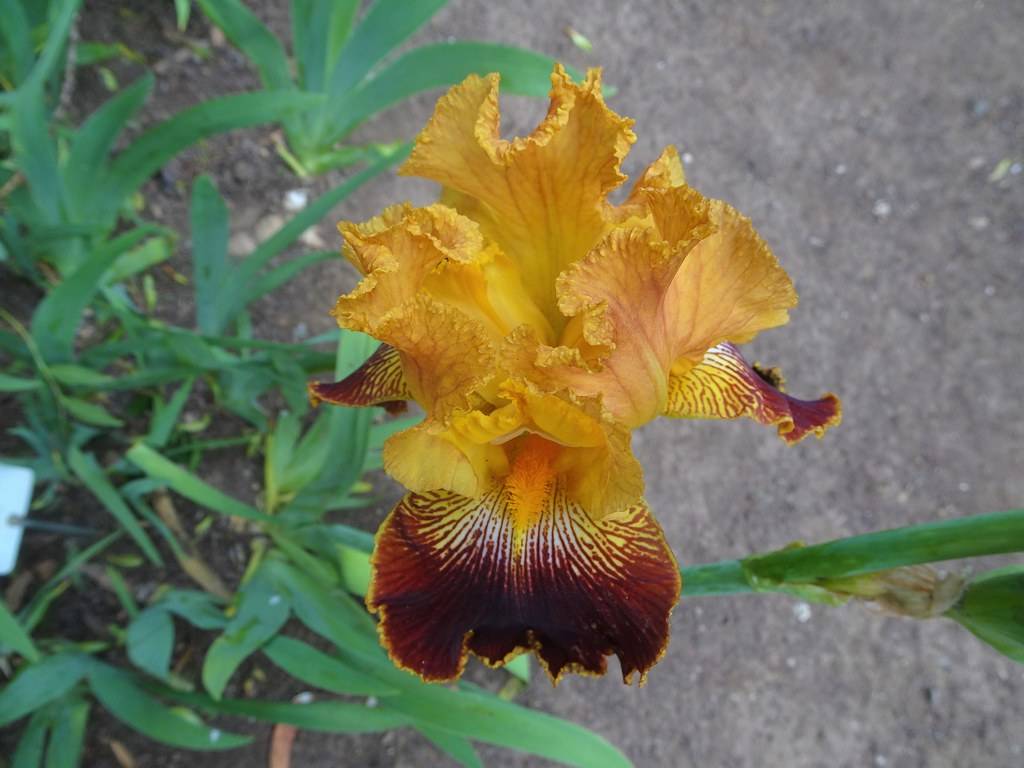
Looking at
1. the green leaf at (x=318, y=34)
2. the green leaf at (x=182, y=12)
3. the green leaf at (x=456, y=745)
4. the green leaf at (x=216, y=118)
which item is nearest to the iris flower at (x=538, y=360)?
the green leaf at (x=456, y=745)

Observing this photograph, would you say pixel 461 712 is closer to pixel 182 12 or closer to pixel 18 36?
pixel 18 36

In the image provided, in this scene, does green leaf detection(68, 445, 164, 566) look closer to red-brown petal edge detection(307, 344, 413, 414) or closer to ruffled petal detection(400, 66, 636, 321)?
red-brown petal edge detection(307, 344, 413, 414)

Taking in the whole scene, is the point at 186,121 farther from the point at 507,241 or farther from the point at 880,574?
the point at 880,574

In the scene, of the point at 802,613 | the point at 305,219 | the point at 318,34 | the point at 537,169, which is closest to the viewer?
the point at 537,169

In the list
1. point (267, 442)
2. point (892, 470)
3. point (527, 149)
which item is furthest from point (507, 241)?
point (892, 470)

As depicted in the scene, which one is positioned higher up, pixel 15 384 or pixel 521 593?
pixel 521 593

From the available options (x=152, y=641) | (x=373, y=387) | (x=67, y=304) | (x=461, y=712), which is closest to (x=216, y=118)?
(x=67, y=304)
